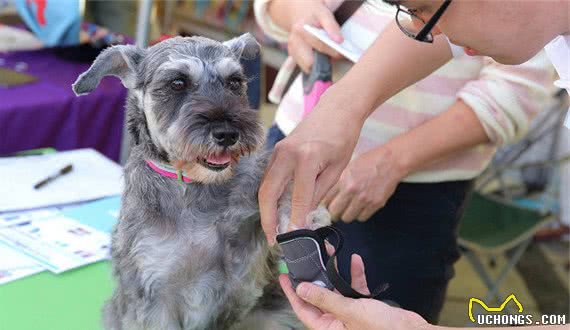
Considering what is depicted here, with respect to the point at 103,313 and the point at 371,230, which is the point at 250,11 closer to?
the point at 371,230

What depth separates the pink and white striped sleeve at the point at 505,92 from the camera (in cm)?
142

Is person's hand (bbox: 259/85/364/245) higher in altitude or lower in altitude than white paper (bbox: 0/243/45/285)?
higher

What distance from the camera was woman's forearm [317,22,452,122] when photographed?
126 centimetres

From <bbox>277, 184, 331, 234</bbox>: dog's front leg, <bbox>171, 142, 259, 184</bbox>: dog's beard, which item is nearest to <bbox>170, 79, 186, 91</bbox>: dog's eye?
<bbox>171, 142, 259, 184</bbox>: dog's beard

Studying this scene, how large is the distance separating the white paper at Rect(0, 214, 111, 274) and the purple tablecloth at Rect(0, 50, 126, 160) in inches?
26.6

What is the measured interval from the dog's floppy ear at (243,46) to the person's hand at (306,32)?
8.4 inches

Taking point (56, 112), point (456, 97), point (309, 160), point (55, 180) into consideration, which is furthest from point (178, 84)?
point (56, 112)

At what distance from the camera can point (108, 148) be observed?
244cm

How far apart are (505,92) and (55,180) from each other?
1067 mm

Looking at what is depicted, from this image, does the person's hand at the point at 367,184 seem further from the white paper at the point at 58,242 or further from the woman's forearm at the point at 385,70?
the white paper at the point at 58,242

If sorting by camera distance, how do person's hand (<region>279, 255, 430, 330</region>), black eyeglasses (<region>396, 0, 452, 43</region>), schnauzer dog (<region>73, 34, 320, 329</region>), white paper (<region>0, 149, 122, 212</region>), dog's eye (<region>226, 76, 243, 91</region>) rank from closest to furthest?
black eyeglasses (<region>396, 0, 452, 43</region>)
person's hand (<region>279, 255, 430, 330</region>)
schnauzer dog (<region>73, 34, 320, 329</region>)
dog's eye (<region>226, 76, 243, 91</region>)
white paper (<region>0, 149, 122, 212</region>)

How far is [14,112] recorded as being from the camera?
2.10 metres

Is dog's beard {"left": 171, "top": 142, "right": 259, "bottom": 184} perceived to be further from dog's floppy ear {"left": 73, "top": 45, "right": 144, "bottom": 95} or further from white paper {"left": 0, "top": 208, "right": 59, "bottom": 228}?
white paper {"left": 0, "top": 208, "right": 59, "bottom": 228}

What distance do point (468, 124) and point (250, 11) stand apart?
2.21 metres
